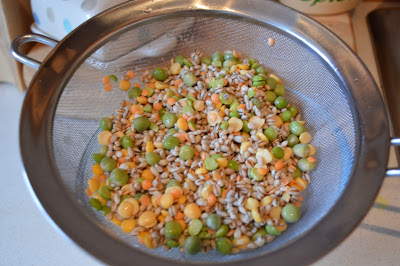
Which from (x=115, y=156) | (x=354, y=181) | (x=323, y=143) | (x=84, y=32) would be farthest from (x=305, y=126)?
(x=84, y=32)

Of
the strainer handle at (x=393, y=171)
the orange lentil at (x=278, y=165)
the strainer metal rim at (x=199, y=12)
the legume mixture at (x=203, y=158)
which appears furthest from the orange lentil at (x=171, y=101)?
the strainer handle at (x=393, y=171)

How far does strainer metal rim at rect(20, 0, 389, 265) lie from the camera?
638mm

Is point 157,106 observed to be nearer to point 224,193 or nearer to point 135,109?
point 135,109

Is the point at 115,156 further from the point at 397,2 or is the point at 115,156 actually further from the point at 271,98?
the point at 397,2

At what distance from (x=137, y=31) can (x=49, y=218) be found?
54 centimetres

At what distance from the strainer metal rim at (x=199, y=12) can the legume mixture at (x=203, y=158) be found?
126mm

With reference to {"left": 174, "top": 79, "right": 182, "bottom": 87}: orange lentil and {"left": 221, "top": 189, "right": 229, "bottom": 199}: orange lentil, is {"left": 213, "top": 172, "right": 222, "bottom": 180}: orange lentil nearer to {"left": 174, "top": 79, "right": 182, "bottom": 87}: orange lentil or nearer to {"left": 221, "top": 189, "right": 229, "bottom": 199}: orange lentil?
{"left": 221, "top": 189, "right": 229, "bottom": 199}: orange lentil

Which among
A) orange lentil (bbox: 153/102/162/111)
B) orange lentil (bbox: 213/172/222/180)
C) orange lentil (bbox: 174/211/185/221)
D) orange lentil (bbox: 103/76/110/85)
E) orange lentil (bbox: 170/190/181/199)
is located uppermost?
orange lentil (bbox: 103/76/110/85)

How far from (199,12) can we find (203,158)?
0.40 m

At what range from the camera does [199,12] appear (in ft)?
3.06

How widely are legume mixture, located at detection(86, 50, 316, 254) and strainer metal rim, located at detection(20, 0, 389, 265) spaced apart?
126mm

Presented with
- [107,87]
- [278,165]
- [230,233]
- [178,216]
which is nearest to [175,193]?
[178,216]

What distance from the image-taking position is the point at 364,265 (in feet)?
2.86

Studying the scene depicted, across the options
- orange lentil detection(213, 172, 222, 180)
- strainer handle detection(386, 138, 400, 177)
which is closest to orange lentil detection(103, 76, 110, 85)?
orange lentil detection(213, 172, 222, 180)
